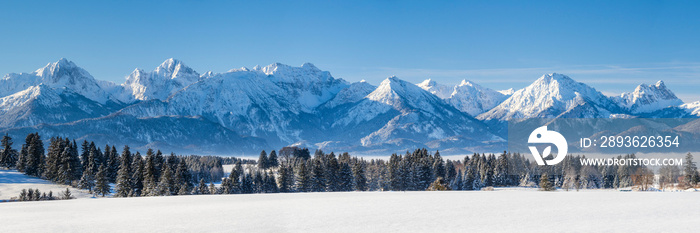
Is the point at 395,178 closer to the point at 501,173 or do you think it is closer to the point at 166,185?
the point at 501,173

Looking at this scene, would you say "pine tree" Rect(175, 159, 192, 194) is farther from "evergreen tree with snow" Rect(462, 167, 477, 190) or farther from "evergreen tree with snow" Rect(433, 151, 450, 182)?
"evergreen tree with snow" Rect(462, 167, 477, 190)

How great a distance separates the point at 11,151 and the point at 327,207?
115 m

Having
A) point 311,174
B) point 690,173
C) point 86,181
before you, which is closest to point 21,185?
point 86,181

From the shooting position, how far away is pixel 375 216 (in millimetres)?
41031

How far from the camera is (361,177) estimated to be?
129 meters

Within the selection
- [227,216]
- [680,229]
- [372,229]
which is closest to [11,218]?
[227,216]

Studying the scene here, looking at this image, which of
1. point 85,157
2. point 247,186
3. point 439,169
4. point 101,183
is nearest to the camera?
point 101,183

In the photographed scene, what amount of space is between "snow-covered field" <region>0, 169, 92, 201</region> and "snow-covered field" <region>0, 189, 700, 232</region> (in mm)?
56047

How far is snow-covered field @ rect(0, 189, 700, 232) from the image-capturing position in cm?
3581

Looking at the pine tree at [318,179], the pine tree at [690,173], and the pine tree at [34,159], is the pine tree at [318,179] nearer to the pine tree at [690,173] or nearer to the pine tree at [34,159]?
the pine tree at [34,159]

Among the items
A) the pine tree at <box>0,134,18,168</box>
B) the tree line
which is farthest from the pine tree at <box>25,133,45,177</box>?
the pine tree at <box>0,134,18,168</box>

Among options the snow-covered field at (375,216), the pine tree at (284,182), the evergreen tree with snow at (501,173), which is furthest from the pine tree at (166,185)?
the evergreen tree with snow at (501,173)

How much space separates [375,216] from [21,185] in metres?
90.9

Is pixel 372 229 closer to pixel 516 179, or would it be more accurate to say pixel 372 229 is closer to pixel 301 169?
pixel 301 169
